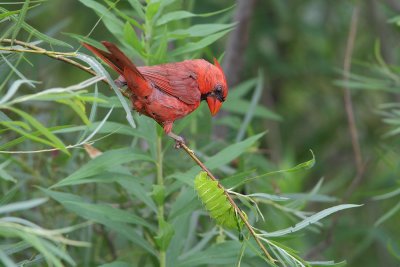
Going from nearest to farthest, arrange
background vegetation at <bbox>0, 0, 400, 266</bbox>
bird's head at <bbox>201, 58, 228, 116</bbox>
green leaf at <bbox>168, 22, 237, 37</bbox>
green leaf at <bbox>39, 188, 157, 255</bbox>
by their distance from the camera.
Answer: background vegetation at <bbox>0, 0, 400, 266</bbox>, green leaf at <bbox>39, 188, 157, 255</bbox>, green leaf at <bbox>168, 22, 237, 37</bbox>, bird's head at <bbox>201, 58, 228, 116</bbox>

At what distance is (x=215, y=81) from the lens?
2654mm

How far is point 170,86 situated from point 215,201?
579 millimetres

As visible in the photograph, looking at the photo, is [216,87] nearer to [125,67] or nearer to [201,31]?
[201,31]

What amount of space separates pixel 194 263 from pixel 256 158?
109cm

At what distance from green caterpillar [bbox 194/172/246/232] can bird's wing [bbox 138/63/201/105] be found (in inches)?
19.9

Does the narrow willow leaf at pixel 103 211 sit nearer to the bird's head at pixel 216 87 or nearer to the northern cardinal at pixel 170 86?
the northern cardinal at pixel 170 86

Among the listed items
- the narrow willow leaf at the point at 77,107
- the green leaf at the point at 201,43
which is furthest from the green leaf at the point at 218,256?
the narrow willow leaf at the point at 77,107

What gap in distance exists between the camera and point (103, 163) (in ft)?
7.84

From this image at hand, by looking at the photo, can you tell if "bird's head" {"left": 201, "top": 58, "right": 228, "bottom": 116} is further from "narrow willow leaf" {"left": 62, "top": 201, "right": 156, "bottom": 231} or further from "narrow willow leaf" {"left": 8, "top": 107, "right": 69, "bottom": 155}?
"narrow willow leaf" {"left": 8, "top": 107, "right": 69, "bottom": 155}

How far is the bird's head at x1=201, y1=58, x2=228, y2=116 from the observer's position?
8.70 feet

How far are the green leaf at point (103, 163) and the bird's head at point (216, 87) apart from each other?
334 mm

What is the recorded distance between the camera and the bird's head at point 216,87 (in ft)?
8.70

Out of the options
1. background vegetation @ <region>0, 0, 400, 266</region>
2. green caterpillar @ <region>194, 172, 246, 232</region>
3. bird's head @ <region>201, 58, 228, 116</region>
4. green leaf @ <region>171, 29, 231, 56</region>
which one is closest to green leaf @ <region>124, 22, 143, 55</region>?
background vegetation @ <region>0, 0, 400, 266</region>

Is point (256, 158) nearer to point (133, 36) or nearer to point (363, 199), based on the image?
point (133, 36)
